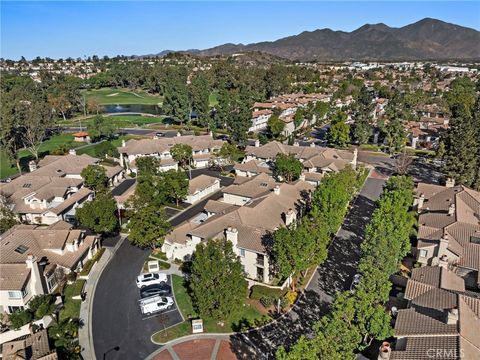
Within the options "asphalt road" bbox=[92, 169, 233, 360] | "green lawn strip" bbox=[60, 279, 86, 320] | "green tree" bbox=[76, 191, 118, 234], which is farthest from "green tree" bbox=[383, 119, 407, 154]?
"green lawn strip" bbox=[60, 279, 86, 320]

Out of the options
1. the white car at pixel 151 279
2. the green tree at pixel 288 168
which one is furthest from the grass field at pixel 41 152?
the green tree at pixel 288 168

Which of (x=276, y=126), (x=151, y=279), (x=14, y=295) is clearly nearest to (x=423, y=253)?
(x=151, y=279)

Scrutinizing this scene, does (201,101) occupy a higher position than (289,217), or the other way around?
(201,101)

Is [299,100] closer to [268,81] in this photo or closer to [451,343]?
[268,81]

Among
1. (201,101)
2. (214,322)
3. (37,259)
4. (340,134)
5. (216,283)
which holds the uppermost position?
(201,101)

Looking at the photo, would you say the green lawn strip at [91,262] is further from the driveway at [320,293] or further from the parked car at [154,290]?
the driveway at [320,293]

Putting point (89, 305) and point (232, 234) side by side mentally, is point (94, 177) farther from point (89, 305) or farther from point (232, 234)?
point (232, 234)
